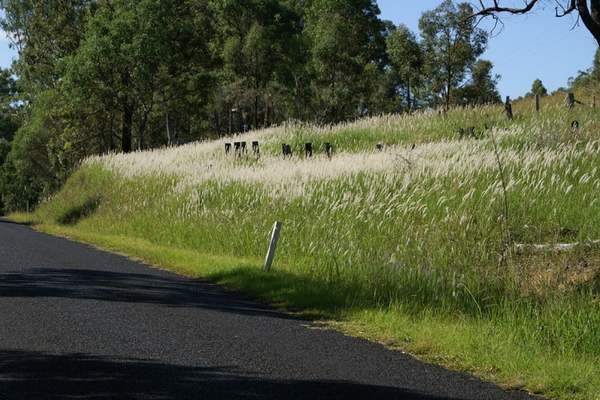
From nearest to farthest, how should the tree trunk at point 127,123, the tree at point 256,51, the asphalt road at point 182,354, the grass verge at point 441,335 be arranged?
the asphalt road at point 182,354 → the grass verge at point 441,335 → the tree trunk at point 127,123 → the tree at point 256,51

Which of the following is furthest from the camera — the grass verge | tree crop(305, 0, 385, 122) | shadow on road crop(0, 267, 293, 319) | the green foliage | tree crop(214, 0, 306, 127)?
tree crop(214, 0, 306, 127)

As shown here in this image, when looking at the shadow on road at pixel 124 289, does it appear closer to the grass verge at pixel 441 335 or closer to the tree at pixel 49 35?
the grass verge at pixel 441 335

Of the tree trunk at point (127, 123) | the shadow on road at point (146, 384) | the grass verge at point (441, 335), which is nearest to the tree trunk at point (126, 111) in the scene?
the tree trunk at point (127, 123)

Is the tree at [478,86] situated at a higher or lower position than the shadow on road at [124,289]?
higher

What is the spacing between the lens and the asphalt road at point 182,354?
19.6ft

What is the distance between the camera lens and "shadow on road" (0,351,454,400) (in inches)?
229

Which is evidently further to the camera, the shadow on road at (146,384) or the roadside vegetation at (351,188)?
the roadside vegetation at (351,188)

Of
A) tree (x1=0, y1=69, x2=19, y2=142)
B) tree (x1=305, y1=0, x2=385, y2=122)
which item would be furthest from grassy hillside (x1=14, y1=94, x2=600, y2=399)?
tree (x1=0, y1=69, x2=19, y2=142)

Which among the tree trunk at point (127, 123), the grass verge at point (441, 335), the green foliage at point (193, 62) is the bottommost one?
the grass verge at point (441, 335)

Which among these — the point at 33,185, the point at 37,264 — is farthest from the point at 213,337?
the point at 33,185

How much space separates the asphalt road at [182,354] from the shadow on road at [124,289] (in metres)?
0.03

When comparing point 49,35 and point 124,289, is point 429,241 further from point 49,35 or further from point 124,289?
point 49,35

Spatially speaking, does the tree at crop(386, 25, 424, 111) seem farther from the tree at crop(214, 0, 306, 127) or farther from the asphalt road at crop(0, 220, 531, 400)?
the asphalt road at crop(0, 220, 531, 400)

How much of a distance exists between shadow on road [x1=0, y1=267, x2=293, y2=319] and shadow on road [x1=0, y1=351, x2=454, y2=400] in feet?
9.99
